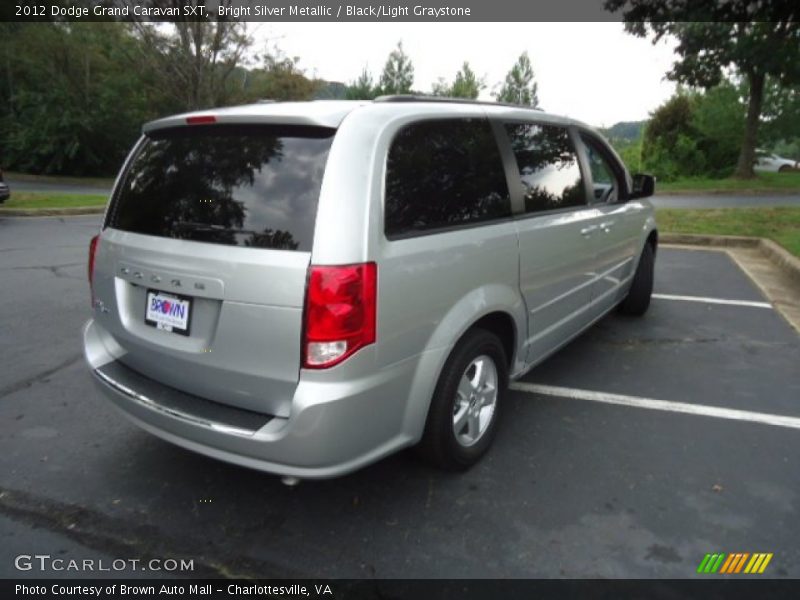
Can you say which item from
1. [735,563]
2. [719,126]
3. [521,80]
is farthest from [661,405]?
[521,80]

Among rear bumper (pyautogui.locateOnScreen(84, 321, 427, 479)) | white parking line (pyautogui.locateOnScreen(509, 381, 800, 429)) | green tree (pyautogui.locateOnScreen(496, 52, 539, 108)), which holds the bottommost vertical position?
white parking line (pyautogui.locateOnScreen(509, 381, 800, 429))

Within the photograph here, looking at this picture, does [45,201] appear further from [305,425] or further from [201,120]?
[305,425]

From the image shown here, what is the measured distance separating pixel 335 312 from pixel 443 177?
0.93 m

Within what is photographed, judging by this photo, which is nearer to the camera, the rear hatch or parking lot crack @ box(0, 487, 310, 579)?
the rear hatch

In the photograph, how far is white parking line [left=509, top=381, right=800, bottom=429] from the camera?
3.49m

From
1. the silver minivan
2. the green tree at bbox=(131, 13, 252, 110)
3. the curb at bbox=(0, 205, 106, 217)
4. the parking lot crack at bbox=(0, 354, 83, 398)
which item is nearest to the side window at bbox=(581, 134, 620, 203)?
the silver minivan

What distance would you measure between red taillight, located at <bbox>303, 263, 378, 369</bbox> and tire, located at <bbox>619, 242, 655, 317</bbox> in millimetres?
3946

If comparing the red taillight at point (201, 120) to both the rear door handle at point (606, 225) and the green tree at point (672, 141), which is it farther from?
the green tree at point (672, 141)

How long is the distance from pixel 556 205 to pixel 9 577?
128 inches

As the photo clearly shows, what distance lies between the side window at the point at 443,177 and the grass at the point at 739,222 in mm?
7544

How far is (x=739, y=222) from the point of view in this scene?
36.2ft

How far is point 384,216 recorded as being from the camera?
2.30m

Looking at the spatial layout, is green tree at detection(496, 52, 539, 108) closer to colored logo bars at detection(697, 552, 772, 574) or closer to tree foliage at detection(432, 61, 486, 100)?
tree foliage at detection(432, 61, 486, 100)

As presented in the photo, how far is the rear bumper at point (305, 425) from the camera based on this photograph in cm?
216
